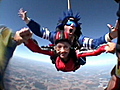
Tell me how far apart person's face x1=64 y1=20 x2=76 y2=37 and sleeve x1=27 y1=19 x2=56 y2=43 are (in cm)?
6

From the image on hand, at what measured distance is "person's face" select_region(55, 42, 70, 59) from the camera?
171 cm

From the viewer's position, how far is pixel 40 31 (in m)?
1.72

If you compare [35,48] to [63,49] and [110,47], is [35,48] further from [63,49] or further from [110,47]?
[110,47]

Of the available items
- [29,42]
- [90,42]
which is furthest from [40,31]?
[90,42]

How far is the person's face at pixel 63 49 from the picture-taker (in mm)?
1712

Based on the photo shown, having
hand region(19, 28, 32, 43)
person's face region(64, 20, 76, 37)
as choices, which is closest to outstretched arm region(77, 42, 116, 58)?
person's face region(64, 20, 76, 37)

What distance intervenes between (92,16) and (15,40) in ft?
1.23

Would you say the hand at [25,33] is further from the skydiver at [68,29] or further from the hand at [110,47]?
the hand at [110,47]

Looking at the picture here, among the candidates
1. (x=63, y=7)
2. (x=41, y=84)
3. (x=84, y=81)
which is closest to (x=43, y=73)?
(x=41, y=84)

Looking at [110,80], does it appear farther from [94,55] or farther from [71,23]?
[71,23]

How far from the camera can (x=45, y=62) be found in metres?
1.72

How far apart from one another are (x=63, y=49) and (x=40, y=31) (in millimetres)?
126

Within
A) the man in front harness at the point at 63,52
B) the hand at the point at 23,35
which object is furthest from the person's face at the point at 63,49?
the hand at the point at 23,35

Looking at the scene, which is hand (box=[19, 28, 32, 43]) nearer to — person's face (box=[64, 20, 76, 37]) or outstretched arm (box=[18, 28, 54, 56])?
outstretched arm (box=[18, 28, 54, 56])
